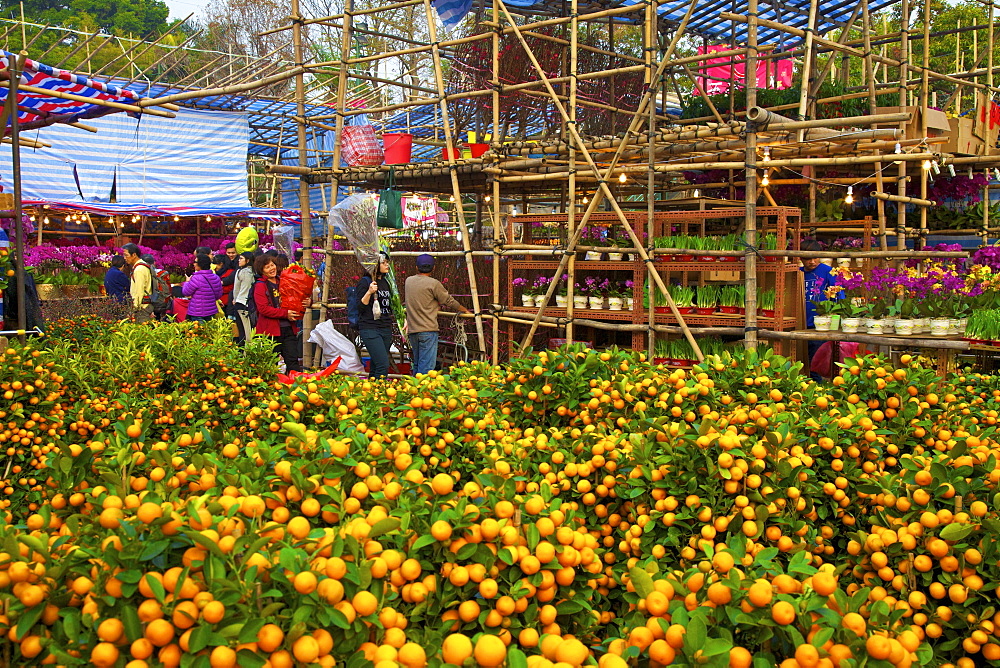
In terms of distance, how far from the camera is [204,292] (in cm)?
994

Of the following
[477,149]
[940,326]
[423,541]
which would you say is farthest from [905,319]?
[423,541]

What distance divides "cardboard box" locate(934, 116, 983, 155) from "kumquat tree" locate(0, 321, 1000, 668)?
7.76m

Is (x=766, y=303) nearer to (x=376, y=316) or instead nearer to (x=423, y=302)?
(x=423, y=302)

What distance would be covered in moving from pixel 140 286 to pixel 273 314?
166 inches

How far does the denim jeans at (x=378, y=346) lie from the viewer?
28.5 feet

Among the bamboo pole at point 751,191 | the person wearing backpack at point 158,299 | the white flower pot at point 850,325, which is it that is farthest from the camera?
the person wearing backpack at point 158,299

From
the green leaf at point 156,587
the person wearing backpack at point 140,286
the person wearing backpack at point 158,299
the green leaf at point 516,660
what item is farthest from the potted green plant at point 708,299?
the person wearing backpack at point 158,299

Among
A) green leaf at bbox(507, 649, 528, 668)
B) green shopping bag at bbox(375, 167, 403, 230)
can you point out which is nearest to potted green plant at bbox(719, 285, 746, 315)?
green shopping bag at bbox(375, 167, 403, 230)

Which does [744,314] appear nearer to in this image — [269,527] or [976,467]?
[976,467]

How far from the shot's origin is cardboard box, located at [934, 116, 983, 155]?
10180 millimetres

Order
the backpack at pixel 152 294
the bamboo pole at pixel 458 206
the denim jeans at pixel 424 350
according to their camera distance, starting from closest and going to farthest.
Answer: the bamboo pole at pixel 458 206 → the denim jeans at pixel 424 350 → the backpack at pixel 152 294

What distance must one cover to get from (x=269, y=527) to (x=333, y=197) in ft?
27.7

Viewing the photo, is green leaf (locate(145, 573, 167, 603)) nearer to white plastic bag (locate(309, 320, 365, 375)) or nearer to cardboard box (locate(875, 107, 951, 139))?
white plastic bag (locate(309, 320, 365, 375))

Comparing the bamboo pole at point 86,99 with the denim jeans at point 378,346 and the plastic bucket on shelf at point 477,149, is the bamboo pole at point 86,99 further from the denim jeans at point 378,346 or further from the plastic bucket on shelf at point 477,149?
the plastic bucket on shelf at point 477,149
